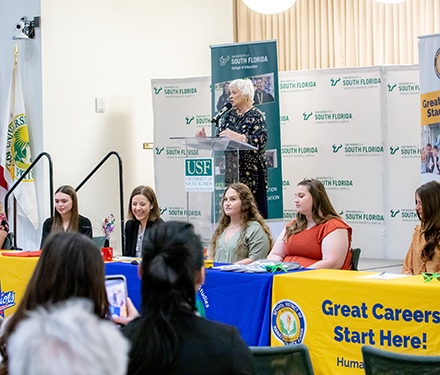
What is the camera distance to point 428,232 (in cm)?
317

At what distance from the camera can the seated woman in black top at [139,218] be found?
434cm

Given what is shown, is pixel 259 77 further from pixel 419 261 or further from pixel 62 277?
pixel 62 277

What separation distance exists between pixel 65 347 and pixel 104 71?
6.75 m

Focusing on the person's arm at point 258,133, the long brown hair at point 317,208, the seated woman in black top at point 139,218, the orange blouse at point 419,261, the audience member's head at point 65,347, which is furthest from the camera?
the person's arm at point 258,133

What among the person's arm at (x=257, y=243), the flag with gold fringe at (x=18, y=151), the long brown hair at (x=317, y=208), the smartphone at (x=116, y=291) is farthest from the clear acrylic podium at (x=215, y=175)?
the smartphone at (x=116, y=291)

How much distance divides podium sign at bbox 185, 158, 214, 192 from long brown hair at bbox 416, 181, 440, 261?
6.10 ft

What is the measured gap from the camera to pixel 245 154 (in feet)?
18.7

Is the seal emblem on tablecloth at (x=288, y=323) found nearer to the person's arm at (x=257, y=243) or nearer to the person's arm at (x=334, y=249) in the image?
the person's arm at (x=334, y=249)

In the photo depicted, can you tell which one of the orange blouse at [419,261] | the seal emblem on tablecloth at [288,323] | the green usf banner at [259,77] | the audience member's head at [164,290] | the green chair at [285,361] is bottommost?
the seal emblem on tablecloth at [288,323]

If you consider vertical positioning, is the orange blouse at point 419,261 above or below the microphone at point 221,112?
below

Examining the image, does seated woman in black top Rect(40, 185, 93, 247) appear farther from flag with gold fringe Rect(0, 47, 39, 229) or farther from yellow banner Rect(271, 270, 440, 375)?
yellow banner Rect(271, 270, 440, 375)

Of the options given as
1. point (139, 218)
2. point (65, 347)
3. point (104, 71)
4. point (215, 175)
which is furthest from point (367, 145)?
point (65, 347)

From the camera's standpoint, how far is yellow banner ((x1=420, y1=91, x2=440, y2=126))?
4902 millimetres

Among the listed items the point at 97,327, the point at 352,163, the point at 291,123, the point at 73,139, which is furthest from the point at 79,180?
the point at 97,327
